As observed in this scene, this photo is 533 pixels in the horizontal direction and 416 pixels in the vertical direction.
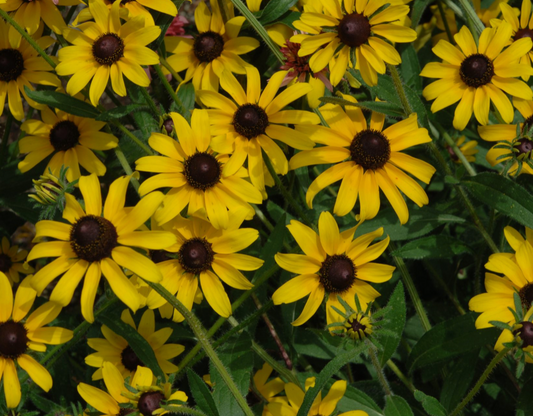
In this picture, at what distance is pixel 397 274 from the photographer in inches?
88.0

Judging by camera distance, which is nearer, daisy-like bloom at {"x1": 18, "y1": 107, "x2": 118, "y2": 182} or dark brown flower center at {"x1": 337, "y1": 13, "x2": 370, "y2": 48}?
dark brown flower center at {"x1": 337, "y1": 13, "x2": 370, "y2": 48}

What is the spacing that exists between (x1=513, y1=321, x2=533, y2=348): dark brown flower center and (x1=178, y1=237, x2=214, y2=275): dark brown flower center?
2.77ft

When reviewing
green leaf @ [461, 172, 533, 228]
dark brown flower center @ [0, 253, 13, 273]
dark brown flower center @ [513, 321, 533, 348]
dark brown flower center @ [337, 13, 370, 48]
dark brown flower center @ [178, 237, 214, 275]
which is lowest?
dark brown flower center @ [513, 321, 533, 348]

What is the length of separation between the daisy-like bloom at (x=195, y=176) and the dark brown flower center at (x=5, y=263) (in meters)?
1.09

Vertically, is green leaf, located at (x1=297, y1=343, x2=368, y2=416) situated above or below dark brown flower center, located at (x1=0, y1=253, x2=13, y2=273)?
below

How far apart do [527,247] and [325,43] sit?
811mm

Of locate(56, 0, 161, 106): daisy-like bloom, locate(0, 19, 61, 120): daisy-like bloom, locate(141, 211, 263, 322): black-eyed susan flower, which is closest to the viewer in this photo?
locate(141, 211, 263, 322): black-eyed susan flower

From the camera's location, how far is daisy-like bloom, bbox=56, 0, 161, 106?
1.81m

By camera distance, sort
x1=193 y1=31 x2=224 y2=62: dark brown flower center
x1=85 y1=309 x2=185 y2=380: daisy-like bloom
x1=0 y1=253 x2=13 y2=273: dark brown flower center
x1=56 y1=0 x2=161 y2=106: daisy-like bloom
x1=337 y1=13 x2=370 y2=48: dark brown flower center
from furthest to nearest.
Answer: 1. x1=0 y1=253 x2=13 y2=273: dark brown flower center
2. x1=193 y1=31 x2=224 y2=62: dark brown flower center
3. x1=85 y1=309 x2=185 y2=380: daisy-like bloom
4. x1=56 y1=0 x2=161 y2=106: daisy-like bloom
5. x1=337 y1=13 x2=370 y2=48: dark brown flower center

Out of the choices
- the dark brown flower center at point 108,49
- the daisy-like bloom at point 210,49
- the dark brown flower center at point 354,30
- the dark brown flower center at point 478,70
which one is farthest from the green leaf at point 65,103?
the dark brown flower center at point 478,70

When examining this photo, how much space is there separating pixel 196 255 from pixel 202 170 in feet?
0.79

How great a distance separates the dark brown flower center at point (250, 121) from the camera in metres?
1.77

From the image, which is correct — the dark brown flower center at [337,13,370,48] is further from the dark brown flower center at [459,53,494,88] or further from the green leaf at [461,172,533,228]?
the green leaf at [461,172,533,228]

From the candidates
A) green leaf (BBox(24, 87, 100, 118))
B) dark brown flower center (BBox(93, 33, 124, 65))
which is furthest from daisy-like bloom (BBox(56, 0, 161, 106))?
green leaf (BBox(24, 87, 100, 118))
